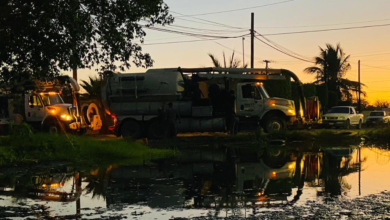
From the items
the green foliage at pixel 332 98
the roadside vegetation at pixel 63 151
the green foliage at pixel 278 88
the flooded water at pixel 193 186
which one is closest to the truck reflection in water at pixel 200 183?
the flooded water at pixel 193 186

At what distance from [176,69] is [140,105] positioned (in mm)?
2513

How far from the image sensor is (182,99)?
25.7m

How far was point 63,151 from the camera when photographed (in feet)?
53.3

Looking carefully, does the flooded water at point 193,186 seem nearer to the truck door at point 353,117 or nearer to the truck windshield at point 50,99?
the truck windshield at point 50,99

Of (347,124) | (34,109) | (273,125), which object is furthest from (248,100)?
(347,124)

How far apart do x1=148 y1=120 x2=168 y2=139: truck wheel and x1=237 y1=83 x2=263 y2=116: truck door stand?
3.91 metres

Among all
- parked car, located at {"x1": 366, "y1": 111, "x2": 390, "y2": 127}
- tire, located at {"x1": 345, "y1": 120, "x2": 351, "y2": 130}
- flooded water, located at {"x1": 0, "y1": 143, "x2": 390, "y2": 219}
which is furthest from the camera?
parked car, located at {"x1": 366, "y1": 111, "x2": 390, "y2": 127}

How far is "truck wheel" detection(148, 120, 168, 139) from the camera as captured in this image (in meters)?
25.6

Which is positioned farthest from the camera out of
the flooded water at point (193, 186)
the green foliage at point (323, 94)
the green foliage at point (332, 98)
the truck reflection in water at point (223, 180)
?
the green foliage at point (332, 98)

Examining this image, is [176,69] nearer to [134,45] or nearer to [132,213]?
[134,45]

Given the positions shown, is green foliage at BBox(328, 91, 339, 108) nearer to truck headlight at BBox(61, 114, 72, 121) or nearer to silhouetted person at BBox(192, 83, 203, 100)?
silhouetted person at BBox(192, 83, 203, 100)

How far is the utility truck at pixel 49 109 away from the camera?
25859 millimetres

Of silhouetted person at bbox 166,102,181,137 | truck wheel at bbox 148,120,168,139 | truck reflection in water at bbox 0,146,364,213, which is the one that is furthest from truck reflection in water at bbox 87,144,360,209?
truck wheel at bbox 148,120,168,139

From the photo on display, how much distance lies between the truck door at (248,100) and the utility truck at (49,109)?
786 centimetres
